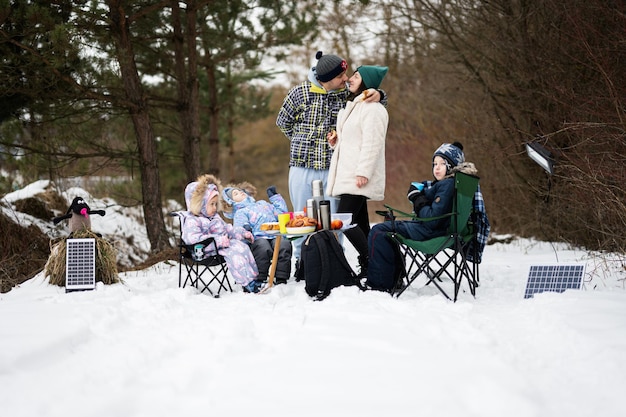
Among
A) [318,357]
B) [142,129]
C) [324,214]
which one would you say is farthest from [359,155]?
[142,129]

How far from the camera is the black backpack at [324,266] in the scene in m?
5.29

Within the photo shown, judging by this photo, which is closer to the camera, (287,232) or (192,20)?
(287,232)

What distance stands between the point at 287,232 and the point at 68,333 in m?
2.03

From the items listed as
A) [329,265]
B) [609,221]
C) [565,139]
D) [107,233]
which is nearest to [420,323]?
[329,265]

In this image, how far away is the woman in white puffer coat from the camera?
5637 millimetres

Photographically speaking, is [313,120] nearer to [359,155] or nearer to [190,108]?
[359,155]

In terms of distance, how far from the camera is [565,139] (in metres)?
8.80

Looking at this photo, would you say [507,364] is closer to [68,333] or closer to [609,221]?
[68,333]

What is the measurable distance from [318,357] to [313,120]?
3328mm

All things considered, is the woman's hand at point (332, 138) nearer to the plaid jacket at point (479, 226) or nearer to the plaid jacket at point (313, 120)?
the plaid jacket at point (313, 120)

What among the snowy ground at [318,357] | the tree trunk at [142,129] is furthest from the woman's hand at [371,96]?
the tree trunk at [142,129]

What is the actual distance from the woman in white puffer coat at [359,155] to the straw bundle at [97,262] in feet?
6.57

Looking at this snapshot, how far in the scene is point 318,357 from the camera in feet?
11.3

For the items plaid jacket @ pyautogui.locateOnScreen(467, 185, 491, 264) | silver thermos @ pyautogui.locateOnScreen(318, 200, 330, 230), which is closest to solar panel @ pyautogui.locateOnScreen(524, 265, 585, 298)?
plaid jacket @ pyautogui.locateOnScreen(467, 185, 491, 264)
